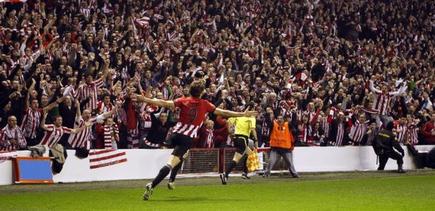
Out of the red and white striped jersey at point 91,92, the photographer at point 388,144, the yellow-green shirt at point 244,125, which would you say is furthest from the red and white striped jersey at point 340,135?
the red and white striped jersey at point 91,92

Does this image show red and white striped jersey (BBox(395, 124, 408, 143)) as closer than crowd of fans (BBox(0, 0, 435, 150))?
No

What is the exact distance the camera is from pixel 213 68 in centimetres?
3381

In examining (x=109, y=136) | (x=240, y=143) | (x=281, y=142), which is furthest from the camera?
(x=281, y=142)

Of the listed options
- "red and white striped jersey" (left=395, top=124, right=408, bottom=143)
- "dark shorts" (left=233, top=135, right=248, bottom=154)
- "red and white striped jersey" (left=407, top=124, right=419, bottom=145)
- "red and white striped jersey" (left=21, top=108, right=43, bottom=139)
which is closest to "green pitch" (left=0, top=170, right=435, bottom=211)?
"dark shorts" (left=233, top=135, right=248, bottom=154)

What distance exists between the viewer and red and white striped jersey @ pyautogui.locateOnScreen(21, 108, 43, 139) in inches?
1056

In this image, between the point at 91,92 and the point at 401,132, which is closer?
the point at 91,92

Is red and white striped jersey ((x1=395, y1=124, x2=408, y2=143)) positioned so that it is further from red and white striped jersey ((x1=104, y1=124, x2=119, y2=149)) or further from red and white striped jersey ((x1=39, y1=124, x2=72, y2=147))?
red and white striped jersey ((x1=39, y1=124, x2=72, y2=147))

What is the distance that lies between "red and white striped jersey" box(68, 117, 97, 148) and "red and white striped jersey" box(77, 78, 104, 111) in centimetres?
70

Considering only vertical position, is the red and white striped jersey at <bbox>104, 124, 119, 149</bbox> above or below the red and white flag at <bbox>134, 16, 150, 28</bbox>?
below

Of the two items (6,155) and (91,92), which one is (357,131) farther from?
(6,155)

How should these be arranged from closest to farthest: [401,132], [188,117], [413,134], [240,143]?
[188,117]
[240,143]
[401,132]
[413,134]

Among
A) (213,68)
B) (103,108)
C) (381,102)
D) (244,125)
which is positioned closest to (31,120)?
(103,108)

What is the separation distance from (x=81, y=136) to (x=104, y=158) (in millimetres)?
930

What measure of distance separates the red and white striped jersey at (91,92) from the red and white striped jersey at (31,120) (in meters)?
1.79
